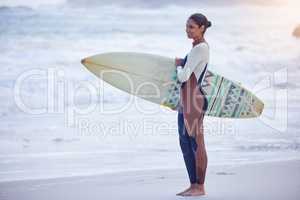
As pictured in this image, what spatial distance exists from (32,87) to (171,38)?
0.89m

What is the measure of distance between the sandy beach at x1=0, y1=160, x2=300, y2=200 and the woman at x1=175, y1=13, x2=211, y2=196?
0.76ft

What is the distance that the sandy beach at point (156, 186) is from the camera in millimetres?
4297

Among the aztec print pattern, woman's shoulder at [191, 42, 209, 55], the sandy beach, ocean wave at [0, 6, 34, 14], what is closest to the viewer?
woman's shoulder at [191, 42, 209, 55]

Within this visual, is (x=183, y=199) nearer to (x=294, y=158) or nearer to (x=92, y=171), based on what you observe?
(x=92, y=171)

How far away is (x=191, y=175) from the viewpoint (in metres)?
4.21

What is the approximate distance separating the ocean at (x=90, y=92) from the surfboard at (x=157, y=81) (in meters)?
0.09

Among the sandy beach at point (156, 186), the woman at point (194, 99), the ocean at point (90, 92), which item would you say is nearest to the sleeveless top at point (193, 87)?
the woman at point (194, 99)

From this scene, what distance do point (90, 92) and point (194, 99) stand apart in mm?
685

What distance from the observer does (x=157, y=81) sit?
167 inches

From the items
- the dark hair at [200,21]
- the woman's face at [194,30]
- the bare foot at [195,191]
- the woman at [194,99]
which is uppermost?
the dark hair at [200,21]

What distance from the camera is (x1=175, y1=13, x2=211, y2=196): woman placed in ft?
13.2

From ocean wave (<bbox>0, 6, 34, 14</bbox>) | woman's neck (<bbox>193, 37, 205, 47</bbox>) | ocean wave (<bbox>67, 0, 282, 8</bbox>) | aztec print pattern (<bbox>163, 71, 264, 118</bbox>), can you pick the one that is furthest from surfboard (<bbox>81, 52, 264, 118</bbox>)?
ocean wave (<bbox>0, 6, 34, 14</bbox>)

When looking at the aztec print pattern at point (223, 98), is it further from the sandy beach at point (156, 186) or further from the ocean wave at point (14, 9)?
the ocean wave at point (14, 9)

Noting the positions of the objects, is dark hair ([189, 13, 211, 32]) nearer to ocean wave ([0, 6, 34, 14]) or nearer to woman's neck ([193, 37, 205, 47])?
woman's neck ([193, 37, 205, 47])
